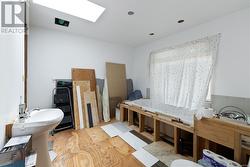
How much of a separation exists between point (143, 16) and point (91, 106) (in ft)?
8.23

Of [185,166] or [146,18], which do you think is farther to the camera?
[146,18]

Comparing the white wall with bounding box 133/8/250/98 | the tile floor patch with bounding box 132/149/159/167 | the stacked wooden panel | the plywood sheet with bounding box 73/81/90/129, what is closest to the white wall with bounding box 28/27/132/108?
the stacked wooden panel

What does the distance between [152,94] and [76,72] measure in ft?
7.59

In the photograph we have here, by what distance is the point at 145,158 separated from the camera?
188 centimetres

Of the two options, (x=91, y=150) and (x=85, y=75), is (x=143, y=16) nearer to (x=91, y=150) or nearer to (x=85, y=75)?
(x=85, y=75)

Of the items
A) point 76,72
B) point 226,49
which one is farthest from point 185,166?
point 76,72

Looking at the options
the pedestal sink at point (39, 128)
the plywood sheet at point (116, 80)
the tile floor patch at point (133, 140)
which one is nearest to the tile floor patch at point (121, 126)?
the tile floor patch at point (133, 140)

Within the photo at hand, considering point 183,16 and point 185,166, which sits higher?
point 183,16

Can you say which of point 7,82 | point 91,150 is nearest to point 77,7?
point 7,82

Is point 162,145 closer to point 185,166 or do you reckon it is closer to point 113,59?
point 185,166

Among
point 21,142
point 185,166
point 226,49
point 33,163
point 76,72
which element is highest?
point 226,49

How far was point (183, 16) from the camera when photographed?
223cm

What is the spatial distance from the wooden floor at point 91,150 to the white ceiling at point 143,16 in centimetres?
251

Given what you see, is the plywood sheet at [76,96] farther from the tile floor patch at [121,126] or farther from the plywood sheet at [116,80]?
the tile floor patch at [121,126]
